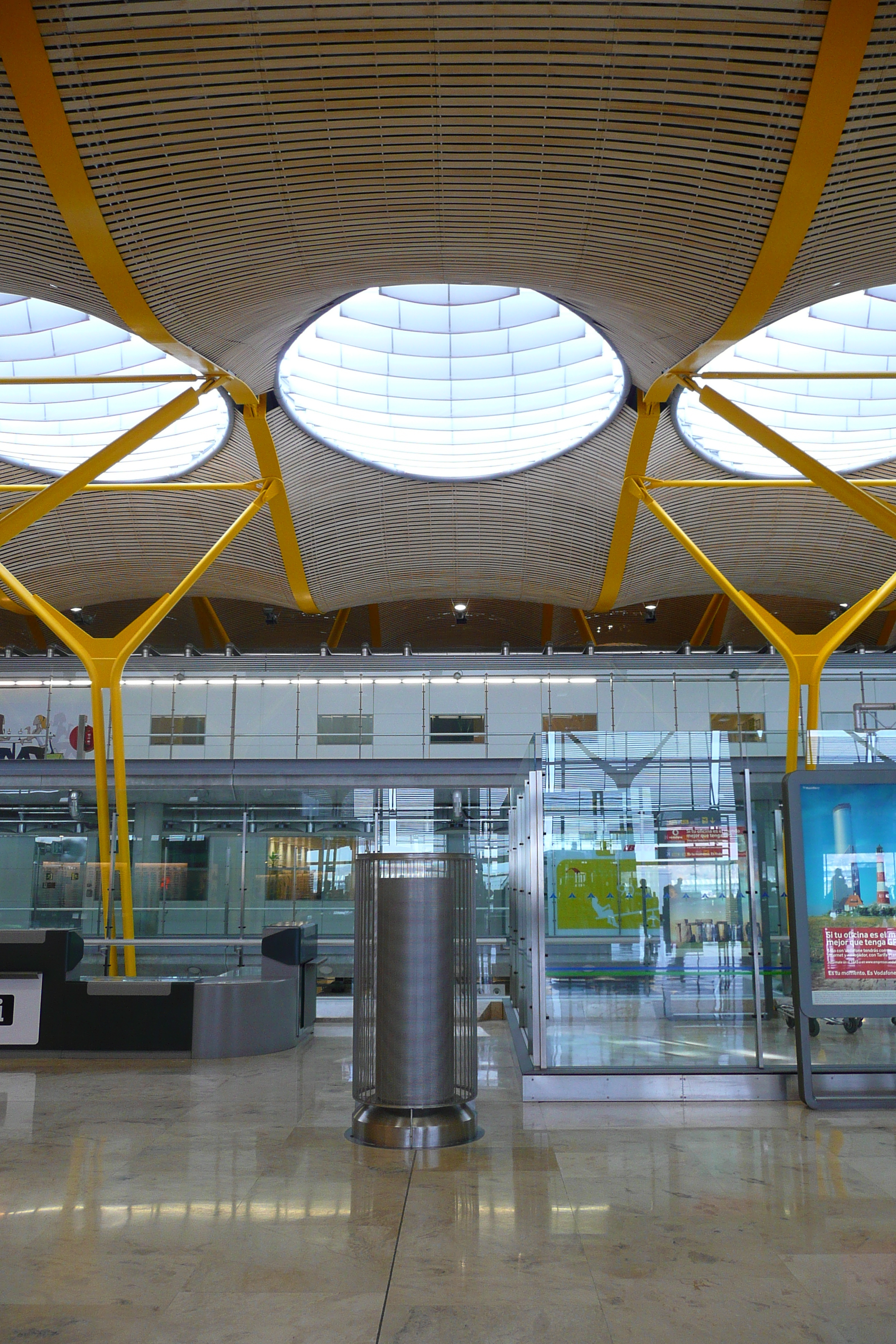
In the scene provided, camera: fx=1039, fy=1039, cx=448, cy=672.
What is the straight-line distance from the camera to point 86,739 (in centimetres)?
2462

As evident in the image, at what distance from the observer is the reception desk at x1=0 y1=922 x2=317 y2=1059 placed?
34.0 feet

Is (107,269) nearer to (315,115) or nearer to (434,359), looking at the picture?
(315,115)

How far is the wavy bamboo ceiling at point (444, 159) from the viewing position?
9.07 meters

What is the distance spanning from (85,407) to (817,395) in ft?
53.4

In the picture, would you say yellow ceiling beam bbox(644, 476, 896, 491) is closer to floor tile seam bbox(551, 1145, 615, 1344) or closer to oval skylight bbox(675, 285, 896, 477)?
oval skylight bbox(675, 285, 896, 477)

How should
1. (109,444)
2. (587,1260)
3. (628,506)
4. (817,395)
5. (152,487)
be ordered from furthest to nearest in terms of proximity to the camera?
1. (628,506)
2. (817,395)
3. (152,487)
4. (109,444)
5. (587,1260)

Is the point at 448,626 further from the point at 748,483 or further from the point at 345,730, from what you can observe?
the point at 748,483

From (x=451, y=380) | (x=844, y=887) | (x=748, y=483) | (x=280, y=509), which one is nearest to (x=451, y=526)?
(x=451, y=380)

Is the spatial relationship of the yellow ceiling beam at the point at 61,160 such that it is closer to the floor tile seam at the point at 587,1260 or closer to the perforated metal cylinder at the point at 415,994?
the perforated metal cylinder at the point at 415,994

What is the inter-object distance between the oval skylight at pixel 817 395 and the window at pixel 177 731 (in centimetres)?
1268

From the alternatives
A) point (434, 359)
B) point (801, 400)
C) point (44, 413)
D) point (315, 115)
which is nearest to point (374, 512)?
point (434, 359)

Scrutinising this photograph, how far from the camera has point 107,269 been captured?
12234 mm

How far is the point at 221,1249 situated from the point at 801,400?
22147 millimetres

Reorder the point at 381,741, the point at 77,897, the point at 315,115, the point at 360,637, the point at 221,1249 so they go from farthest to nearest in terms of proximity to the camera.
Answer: the point at 360,637, the point at 381,741, the point at 77,897, the point at 315,115, the point at 221,1249
